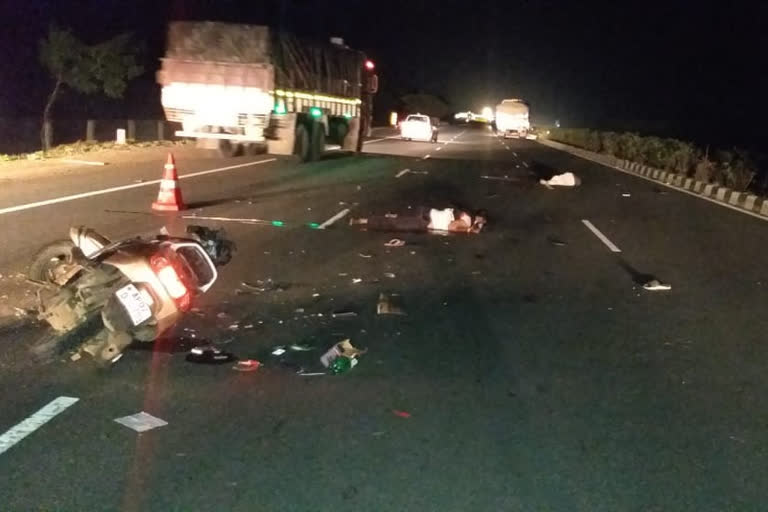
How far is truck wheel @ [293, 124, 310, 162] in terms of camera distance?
28.0m

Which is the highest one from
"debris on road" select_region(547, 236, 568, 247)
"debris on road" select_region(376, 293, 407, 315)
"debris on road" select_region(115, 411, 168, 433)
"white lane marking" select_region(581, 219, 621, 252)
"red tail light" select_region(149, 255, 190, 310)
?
"red tail light" select_region(149, 255, 190, 310)

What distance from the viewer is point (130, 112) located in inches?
1929

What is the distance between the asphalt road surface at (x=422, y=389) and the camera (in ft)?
17.1

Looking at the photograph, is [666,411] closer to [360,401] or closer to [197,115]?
[360,401]

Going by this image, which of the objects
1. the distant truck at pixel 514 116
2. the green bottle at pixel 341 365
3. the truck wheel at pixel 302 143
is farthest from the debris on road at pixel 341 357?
the distant truck at pixel 514 116

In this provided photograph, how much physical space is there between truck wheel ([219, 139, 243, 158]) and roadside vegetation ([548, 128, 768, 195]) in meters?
14.6

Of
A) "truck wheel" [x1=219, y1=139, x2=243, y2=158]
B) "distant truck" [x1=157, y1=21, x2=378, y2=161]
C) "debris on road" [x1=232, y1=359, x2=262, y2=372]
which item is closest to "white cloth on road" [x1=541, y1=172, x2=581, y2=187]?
"distant truck" [x1=157, y1=21, x2=378, y2=161]

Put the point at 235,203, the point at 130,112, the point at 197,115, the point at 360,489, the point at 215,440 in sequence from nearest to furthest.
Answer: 1. the point at 360,489
2. the point at 215,440
3. the point at 235,203
4. the point at 197,115
5. the point at 130,112

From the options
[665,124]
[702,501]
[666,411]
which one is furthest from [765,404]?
[665,124]

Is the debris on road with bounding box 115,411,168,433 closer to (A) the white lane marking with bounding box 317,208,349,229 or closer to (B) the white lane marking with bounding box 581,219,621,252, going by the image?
(A) the white lane marking with bounding box 317,208,349,229

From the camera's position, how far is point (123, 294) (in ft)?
24.0

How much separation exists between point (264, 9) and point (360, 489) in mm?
35159

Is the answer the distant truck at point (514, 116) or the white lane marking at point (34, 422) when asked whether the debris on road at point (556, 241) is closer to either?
the white lane marking at point (34, 422)

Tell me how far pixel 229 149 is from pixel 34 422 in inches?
962
